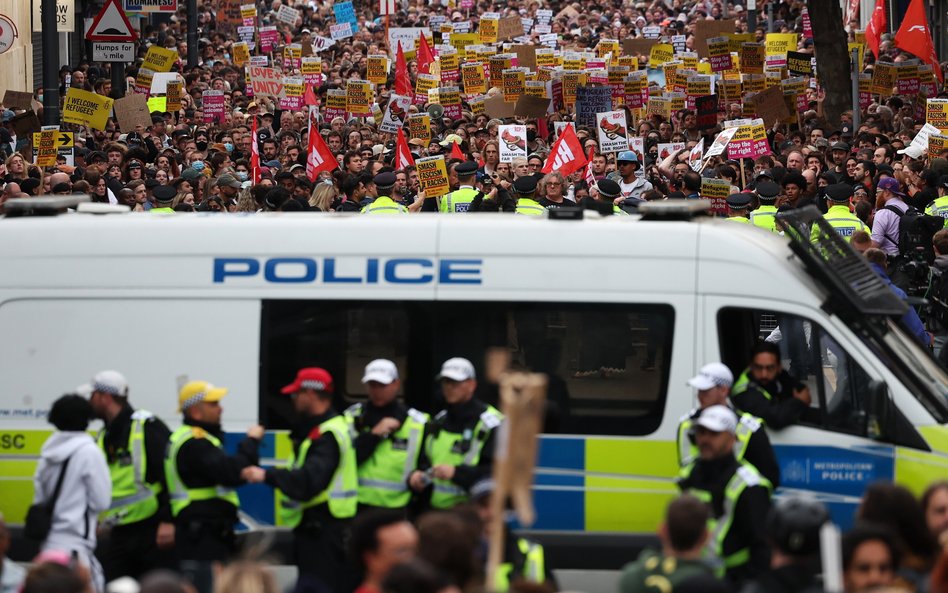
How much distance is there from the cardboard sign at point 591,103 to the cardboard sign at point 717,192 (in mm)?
7347

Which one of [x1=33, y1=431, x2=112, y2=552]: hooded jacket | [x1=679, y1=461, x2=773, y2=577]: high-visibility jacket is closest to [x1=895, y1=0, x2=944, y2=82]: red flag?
[x1=679, y1=461, x2=773, y2=577]: high-visibility jacket

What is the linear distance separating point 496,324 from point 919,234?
285 inches

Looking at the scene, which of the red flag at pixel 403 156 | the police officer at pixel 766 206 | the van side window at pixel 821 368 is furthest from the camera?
the red flag at pixel 403 156

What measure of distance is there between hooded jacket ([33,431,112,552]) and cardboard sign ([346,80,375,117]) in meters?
17.3

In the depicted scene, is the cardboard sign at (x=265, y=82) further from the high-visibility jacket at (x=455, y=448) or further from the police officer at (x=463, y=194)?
the high-visibility jacket at (x=455, y=448)

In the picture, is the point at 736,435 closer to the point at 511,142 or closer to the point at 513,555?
the point at 513,555

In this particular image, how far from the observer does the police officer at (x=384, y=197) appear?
15.0m

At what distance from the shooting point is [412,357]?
351 inches

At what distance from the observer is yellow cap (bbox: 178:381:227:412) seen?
8172mm

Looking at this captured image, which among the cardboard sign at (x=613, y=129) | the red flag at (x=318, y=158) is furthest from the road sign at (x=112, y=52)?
the cardboard sign at (x=613, y=129)

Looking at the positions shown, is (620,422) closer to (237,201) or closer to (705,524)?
(705,524)

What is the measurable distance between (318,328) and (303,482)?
1.25m

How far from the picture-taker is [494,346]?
8844 mm

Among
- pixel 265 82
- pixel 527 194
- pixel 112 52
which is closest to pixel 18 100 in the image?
pixel 112 52
